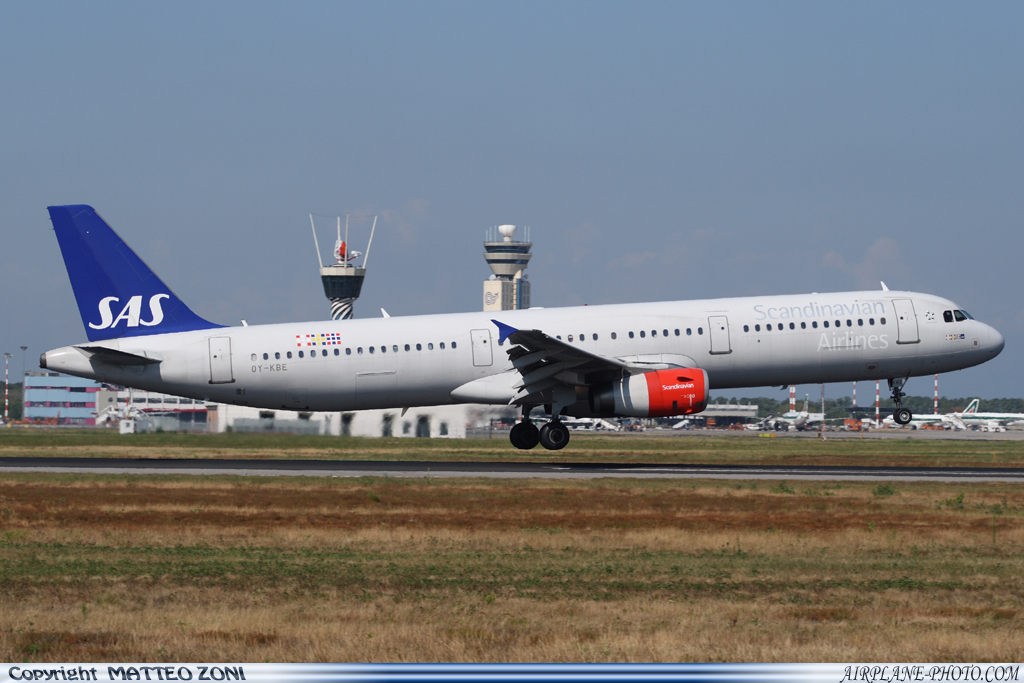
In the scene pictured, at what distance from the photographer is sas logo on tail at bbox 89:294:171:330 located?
118 ft

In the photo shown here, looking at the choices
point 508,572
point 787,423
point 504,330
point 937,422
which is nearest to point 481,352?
point 504,330

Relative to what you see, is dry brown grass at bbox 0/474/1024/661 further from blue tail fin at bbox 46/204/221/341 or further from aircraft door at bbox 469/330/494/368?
blue tail fin at bbox 46/204/221/341

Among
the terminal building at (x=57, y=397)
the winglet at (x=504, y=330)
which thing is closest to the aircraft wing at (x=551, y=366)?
the winglet at (x=504, y=330)

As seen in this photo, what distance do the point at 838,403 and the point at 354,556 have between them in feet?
508

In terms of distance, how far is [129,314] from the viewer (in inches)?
1415

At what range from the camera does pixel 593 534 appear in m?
20.4

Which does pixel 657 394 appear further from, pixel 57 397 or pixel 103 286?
pixel 57 397

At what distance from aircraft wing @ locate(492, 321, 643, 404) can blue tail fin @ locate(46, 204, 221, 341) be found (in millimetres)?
10473

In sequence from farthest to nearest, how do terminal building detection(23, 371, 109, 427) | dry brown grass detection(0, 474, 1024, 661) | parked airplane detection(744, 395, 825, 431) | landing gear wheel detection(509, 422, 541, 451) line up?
1. terminal building detection(23, 371, 109, 427)
2. parked airplane detection(744, 395, 825, 431)
3. landing gear wheel detection(509, 422, 541, 451)
4. dry brown grass detection(0, 474, 1024, 661)

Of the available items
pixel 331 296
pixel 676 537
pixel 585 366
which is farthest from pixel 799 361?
pixel 331 296

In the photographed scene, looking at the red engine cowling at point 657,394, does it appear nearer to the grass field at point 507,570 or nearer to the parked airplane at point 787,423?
the grass field at point 507,570

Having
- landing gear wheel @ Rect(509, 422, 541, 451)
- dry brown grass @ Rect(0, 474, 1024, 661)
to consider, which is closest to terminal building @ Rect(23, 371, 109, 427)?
landing gear wheel @ Rect(509, 422, 541, 451)

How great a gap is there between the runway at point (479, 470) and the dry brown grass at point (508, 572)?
10.8ft

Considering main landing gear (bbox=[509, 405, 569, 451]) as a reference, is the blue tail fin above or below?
above
